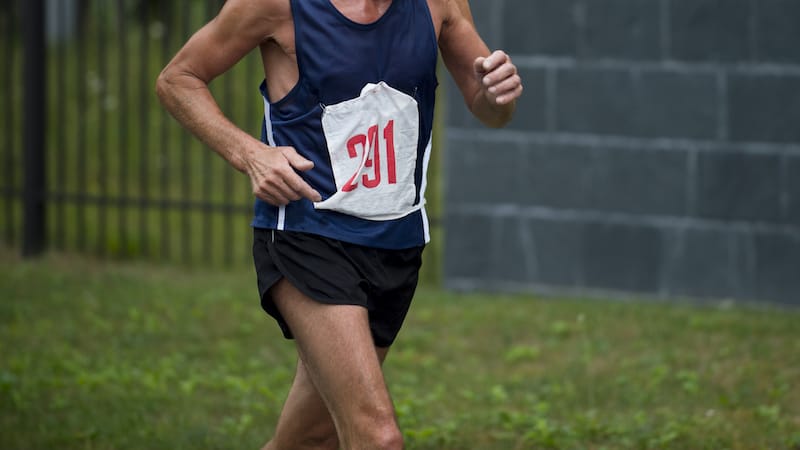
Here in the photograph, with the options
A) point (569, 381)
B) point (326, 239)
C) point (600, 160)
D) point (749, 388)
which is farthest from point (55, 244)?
point (326, 239)

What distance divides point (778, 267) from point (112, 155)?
7.95 metres

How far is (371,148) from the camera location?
12.4 ft

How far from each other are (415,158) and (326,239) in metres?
0.36

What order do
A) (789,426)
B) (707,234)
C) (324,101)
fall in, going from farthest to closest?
(707,234) → (789,426) → (324,101)

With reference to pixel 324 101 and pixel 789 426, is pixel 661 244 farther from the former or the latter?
pixel 324 101

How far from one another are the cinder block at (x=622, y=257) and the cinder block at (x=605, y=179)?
0.40 feet

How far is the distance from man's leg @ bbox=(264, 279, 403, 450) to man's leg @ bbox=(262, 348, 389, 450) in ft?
1.27

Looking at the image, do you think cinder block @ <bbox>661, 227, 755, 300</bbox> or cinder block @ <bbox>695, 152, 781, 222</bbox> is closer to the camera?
cinder block @ <bbox>695, 152, 781, 222</bbox>

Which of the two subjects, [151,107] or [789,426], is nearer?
[789,426]

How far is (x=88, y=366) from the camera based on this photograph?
6578 millimetres

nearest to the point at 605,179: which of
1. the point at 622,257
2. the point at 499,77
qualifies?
the point at 622,257

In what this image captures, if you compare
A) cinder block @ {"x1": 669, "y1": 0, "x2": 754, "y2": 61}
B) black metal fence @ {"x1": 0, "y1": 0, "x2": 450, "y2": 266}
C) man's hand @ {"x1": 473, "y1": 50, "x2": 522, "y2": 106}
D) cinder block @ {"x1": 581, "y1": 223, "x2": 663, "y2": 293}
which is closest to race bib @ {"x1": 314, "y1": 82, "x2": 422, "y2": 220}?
man's hand @ {"x1": 473, "y1": 50, "x2": 522, "y2": 106}

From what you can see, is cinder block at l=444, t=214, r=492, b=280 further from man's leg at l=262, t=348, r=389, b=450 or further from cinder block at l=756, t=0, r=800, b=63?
man's leg at l=262, t=348, r=389, b=450

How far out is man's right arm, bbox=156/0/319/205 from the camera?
3.67m
